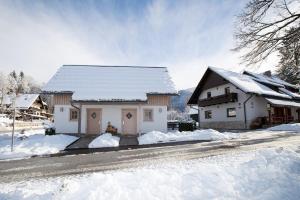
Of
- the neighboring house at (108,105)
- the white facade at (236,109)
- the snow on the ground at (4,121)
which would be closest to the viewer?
the neighboring house at (108,105)

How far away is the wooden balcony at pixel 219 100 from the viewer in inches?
1095

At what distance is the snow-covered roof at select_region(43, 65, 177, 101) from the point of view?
1934 centimetres

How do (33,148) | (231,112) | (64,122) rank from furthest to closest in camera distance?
(231,112), (64,122), (33,148)

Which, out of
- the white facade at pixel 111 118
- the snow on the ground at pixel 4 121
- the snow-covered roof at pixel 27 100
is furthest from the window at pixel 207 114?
the snow-covered roof at pixel 27 100

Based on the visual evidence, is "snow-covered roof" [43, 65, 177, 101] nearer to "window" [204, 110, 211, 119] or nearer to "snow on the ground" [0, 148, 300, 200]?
"window" [204, 110, 211, 119]

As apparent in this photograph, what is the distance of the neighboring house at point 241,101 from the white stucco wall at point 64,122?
60.5ft

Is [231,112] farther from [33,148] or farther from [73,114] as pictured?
[33,148]

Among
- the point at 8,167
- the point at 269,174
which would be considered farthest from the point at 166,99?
the point at 269,174

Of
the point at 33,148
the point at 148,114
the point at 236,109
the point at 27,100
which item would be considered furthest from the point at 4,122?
the point at 236,109

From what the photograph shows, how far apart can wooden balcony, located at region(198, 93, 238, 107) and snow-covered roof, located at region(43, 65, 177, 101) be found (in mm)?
9444

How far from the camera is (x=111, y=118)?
63.9ft

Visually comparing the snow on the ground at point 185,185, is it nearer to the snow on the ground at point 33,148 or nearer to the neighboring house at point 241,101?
the snow on the ground at point 33,148

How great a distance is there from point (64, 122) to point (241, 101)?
67.3 ft

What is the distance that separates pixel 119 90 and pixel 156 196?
1628cm
